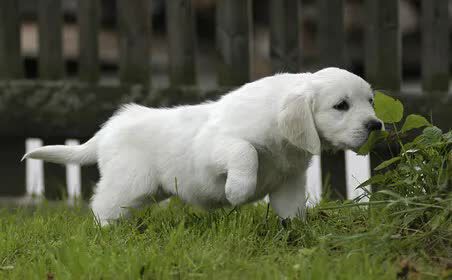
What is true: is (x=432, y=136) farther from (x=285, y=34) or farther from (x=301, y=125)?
(x=285, y=34)

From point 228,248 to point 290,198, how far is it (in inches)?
25.8

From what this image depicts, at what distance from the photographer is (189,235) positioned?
3592 millimetres

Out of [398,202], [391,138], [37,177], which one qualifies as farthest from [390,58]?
[37,177]

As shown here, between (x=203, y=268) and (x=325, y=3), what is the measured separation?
2.69m

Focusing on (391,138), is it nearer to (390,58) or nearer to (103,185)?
(103,185)

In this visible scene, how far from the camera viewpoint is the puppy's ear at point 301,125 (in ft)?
11.9

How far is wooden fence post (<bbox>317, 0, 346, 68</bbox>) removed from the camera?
17.9 feet

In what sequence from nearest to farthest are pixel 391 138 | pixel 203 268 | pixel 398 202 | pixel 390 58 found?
1. pixel 203 268
2. pixel 398 202
3. pixel 391 138
4. pixel 390 58

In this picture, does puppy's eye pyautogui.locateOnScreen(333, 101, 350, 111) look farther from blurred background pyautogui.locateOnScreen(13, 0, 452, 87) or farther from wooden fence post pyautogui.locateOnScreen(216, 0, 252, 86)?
blurred background pyautogui.locateOnScreen(13, 0, 452, 87)

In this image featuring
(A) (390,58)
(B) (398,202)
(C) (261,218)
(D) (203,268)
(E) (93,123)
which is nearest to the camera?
(D) (203,268)

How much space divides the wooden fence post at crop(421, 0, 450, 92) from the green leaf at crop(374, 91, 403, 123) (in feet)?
5.74

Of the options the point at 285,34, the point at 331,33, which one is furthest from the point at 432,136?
the point at 285,34

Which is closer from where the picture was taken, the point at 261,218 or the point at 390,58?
the point at 261,218

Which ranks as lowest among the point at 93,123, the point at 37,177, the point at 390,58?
the point at 37,177
